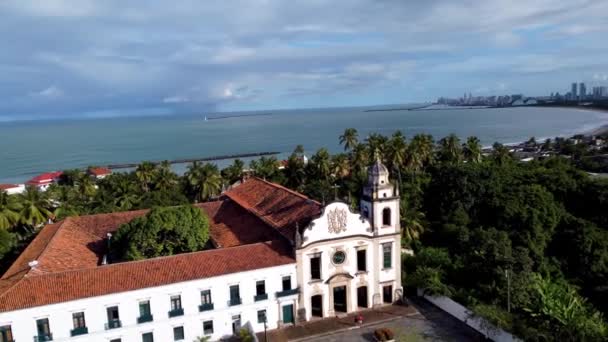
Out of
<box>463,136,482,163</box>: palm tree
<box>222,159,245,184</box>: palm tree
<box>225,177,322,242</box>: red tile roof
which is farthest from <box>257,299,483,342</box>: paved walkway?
<box>463,136,482,163</box>: palm tree

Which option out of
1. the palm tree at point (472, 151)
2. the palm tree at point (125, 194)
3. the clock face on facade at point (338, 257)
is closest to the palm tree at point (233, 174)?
the palm tree at point (125, 194)

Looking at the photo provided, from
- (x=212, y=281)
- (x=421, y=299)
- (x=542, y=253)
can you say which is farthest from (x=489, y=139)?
(x=212, y=281)

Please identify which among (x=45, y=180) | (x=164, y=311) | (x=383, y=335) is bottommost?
(x=383, y=335)

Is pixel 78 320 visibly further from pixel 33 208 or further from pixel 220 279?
pixel 33 208

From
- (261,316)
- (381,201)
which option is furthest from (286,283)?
(381,201)

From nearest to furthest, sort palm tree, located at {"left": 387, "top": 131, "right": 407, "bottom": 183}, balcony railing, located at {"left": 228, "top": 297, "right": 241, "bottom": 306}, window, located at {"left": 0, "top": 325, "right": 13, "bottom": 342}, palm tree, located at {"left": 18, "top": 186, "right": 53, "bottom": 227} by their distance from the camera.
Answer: window, located at {"left": 0, "top": 325, "right": 13, "bottom": 342} < balcony railing, located at {"left": 228, "top": 297, "right": 241, "bottom": 306} < palm tree, located at {"left": 18, "top": 186, "right": 53, "bottom": 227} < palm tree, located at {"left": 387, "top": 131, "right": 407, "bottom": 183}

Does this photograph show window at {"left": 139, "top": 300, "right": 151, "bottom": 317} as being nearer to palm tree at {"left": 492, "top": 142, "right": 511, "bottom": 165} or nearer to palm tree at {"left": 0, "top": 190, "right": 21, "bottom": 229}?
palm tree at {"left": 0, "top": 190, "right": 21, "bottom": 229}

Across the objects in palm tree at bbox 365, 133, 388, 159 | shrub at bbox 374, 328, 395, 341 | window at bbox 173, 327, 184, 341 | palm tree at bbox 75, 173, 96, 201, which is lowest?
shrub at bbox 374, 328, 395, 341

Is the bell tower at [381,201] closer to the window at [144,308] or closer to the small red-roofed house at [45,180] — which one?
the window at [144,308]
